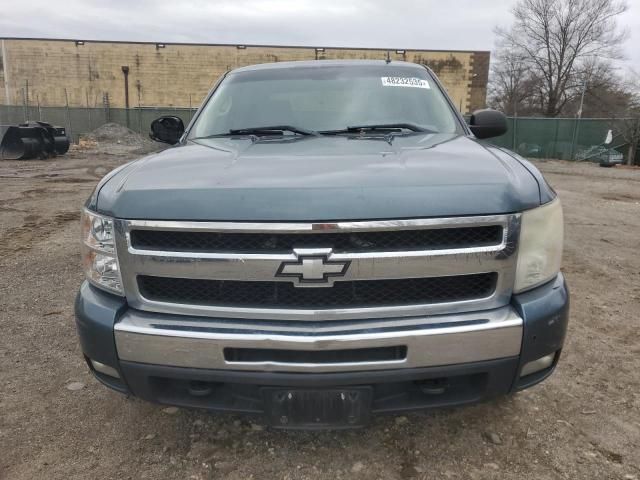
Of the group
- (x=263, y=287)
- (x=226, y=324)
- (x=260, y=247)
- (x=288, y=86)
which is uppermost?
(x=288, y=86)

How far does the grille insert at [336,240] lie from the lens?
1740 millimetres

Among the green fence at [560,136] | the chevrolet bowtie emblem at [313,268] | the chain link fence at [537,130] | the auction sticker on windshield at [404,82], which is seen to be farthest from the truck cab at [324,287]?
the green fence at [560,136]

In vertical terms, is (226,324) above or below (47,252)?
above

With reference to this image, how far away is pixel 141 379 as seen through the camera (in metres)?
1.89

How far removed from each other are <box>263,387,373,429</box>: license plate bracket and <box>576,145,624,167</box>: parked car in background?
2292cm

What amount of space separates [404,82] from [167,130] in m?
1.81

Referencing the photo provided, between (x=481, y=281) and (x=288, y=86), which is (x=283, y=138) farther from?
(x=481, y=281)

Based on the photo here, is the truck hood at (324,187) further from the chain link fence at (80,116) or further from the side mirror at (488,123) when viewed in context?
the chain link fence at (80,116)

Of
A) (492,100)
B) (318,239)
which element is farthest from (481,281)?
(492,100)

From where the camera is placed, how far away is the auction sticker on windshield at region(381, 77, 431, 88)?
10.7 ft

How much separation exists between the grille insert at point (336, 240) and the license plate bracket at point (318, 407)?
523 millimetres

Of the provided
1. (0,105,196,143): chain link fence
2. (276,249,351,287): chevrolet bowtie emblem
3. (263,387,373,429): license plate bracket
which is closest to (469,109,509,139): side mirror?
(276,249,351,287): chevrolet bowtie emblem

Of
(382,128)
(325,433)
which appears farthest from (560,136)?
(325,433)

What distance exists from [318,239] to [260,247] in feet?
A: 0.71
